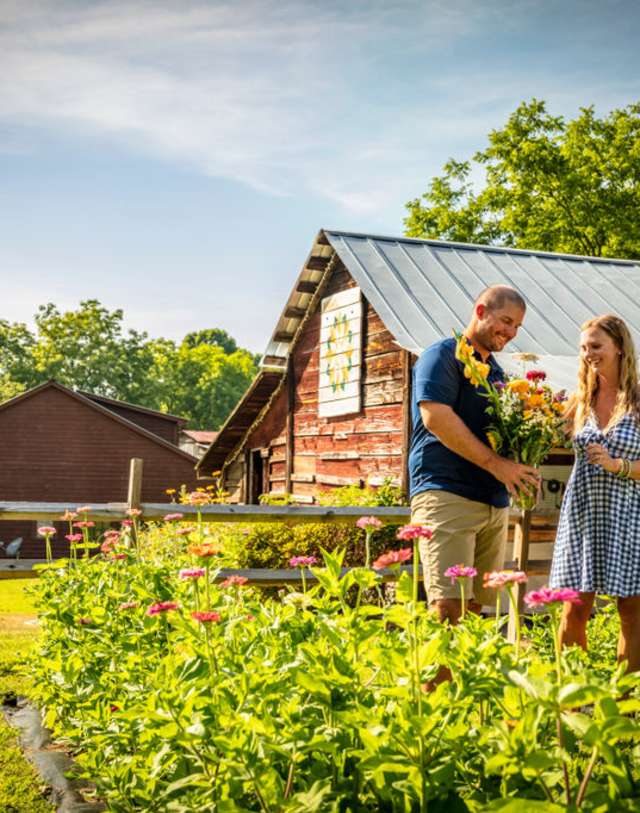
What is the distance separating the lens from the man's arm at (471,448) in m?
3.43

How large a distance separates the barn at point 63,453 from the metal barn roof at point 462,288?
17387 mm

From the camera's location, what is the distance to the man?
11.6 ft

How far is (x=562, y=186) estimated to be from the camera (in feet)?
84.5

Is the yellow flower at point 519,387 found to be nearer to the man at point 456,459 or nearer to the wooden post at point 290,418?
the man at point 456,459

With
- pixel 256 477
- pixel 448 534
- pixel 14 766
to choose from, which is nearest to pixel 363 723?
pixel 448 534

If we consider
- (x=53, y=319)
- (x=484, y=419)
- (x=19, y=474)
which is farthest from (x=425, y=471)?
(x=53, y=319)

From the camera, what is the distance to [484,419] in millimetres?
3686

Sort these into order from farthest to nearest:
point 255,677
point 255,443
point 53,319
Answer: point 53,319 < point 255,443 < point 255,677

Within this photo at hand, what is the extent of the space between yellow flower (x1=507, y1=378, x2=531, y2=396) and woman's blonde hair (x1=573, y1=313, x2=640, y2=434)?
0.56 m

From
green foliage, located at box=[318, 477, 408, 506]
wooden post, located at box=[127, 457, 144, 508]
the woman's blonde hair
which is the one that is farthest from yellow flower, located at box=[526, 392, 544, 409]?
green foliage, located at box=[318, 477, 408, 506]

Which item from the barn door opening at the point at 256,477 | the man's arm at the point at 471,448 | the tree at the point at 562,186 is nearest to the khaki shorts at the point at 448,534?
the man's arm at the point at 471,448

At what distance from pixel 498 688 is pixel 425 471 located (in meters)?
1.61

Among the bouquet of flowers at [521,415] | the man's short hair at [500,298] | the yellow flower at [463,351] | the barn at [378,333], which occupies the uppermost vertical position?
the barn at [378,333]

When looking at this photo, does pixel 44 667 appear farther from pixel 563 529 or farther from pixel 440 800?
pixel 440 800
